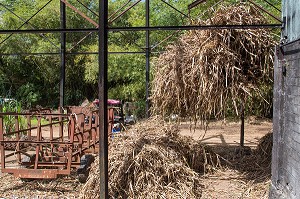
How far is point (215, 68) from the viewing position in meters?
6.11

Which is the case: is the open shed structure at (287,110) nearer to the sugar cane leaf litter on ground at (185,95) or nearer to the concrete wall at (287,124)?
the concrete wall at (287,124)

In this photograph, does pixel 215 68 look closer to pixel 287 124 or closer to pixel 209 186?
pixel 287 124

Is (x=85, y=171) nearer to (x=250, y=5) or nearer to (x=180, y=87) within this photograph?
(x=180, y=87)

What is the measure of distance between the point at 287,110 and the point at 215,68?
5.17 ft

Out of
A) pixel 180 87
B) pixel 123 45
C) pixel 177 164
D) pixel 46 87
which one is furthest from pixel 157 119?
pixel 46 87

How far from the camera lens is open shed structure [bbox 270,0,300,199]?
4.41 m

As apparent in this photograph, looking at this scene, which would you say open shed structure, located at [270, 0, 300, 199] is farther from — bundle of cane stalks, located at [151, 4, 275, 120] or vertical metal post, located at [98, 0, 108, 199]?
vertical metal post, located at [98, 0, 108, 199]

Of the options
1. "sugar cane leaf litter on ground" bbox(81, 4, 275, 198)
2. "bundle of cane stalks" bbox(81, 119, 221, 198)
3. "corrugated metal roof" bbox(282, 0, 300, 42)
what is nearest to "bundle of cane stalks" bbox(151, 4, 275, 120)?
"sugar cane leaf litter on ground" bbox(81, 4, 275, 198)

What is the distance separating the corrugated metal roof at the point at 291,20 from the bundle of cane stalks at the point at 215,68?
1.27m

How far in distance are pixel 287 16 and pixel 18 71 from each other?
65.6 ft

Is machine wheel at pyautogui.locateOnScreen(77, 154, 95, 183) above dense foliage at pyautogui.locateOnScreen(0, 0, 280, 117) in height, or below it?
below

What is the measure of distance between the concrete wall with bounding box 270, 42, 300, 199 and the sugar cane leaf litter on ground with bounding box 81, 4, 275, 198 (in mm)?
840

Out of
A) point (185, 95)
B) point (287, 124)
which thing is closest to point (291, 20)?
point (287, 124)

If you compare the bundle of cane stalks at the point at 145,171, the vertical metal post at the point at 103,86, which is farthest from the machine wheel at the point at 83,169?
the vertical metal post at the point at 103,86
